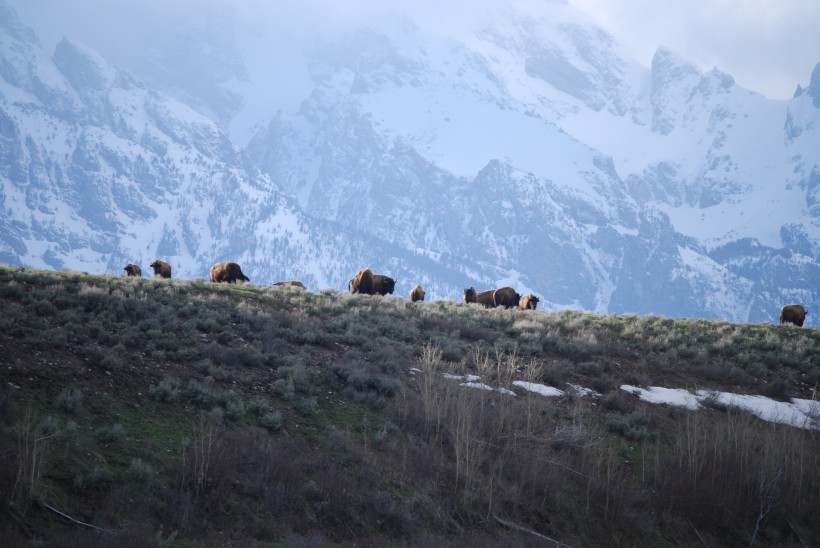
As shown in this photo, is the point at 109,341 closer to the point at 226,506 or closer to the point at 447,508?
the point at 226,506

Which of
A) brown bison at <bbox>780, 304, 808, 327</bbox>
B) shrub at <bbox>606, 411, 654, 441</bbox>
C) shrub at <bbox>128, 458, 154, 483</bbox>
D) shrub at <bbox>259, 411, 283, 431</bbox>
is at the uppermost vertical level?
brown bison at <bbox>780, 304, 808, 327</bbox>

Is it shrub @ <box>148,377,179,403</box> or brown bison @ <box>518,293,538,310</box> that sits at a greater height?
brown bison @ <box>518,293,538,310</box>

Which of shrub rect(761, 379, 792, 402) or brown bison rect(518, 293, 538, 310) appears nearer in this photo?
shrub rect(761, 379, 792, 402)

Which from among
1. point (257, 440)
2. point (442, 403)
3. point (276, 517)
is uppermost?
point (442, 403)

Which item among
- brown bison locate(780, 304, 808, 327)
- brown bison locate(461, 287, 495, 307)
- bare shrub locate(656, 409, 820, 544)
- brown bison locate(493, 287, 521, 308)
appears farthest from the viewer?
brown bison locate(493, 287, 521, 308)

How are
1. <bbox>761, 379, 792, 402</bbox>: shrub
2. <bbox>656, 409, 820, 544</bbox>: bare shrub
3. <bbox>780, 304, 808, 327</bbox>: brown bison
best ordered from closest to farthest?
<bbox>656, 409, 820, 544</bbox>: bare shrub, <bbox>761, 379, 792, 402</bbox>: shrub, <bbox>780, 304, 808, 327</bbox>: brown bison

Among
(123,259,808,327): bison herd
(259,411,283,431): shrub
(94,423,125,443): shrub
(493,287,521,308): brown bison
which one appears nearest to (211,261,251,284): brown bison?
(123,259,808,327): bison herd

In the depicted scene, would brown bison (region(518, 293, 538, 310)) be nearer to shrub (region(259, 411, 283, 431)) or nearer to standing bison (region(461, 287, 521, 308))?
standing bison (region(461, 287, 521, 308))

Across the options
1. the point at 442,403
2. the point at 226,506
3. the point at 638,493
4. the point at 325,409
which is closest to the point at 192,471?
the point at 226,506

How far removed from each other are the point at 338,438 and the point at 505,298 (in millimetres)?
26637

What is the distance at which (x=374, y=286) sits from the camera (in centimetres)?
3541

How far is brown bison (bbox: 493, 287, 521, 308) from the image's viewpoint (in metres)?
38.7

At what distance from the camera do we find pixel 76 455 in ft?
33.9

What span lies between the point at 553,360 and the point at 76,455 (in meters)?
13.0
